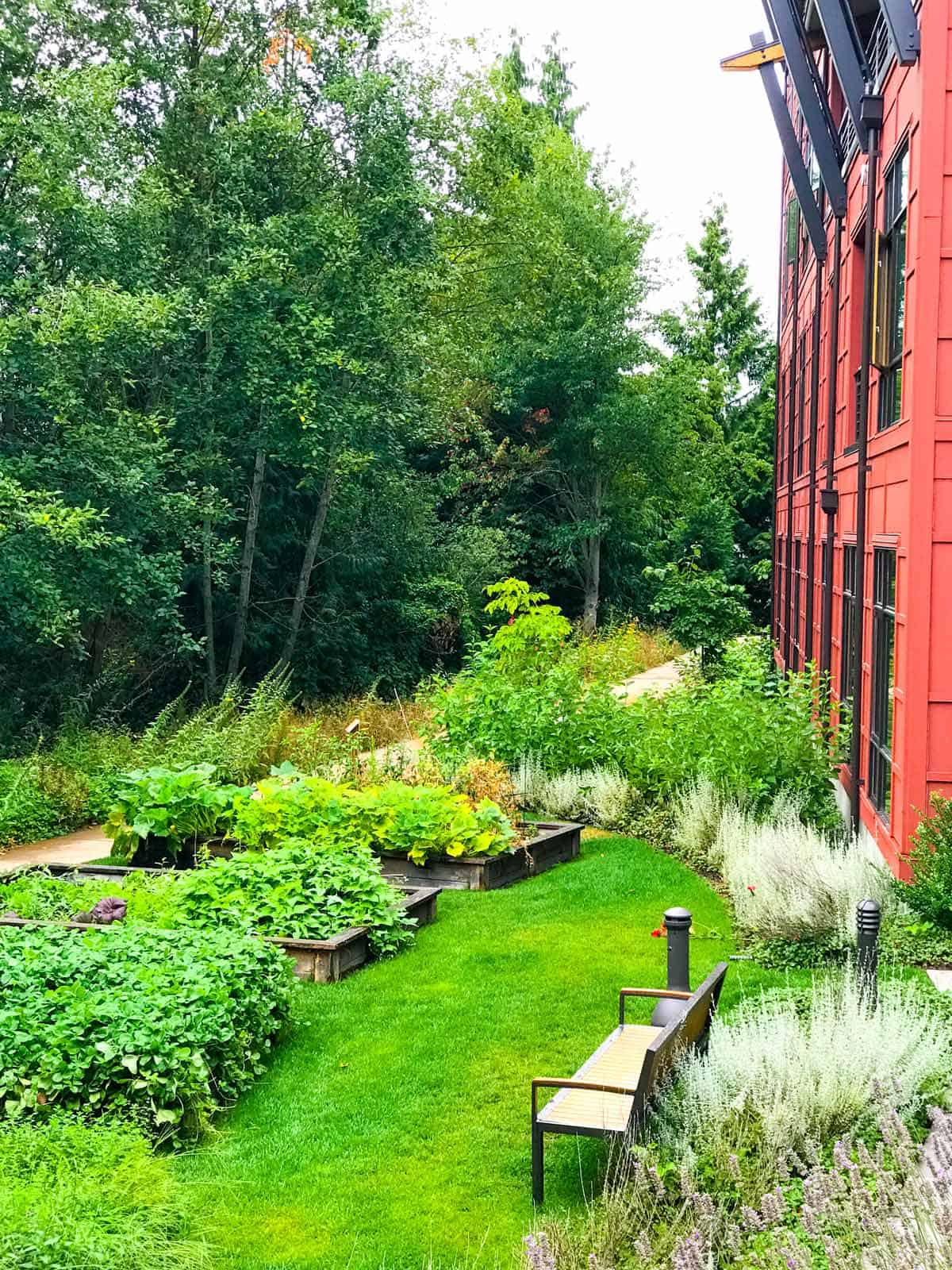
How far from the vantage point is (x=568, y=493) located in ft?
115

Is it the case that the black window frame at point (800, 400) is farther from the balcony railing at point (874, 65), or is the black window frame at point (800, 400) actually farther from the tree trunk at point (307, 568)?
the tree trunk at point (307, 568)

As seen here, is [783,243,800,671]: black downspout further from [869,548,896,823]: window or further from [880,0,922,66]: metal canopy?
[880,0,922,66]: metal canopy

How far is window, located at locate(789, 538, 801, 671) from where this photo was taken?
21.5 metres

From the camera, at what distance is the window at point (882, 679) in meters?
9.91

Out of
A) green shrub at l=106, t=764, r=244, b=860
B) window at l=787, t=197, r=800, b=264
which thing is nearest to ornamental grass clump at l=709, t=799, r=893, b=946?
green shrub at l=106, t=764, r=244, b=860

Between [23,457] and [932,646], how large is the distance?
→ 410 inches

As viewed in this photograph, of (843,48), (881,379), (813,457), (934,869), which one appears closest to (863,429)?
(881,379)

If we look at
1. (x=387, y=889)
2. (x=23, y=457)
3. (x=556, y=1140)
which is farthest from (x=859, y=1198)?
(x=23, y=457)

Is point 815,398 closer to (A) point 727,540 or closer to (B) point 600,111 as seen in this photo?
(A) point 727,540

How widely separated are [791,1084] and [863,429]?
25.4 ft

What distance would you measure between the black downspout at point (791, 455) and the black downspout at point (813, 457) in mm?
3562

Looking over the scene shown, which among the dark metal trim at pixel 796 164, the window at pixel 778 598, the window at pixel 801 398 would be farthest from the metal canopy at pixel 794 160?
the window at pixel 778 598

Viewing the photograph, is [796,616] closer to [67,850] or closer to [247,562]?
[247,562]

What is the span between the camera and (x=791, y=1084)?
4938mm
